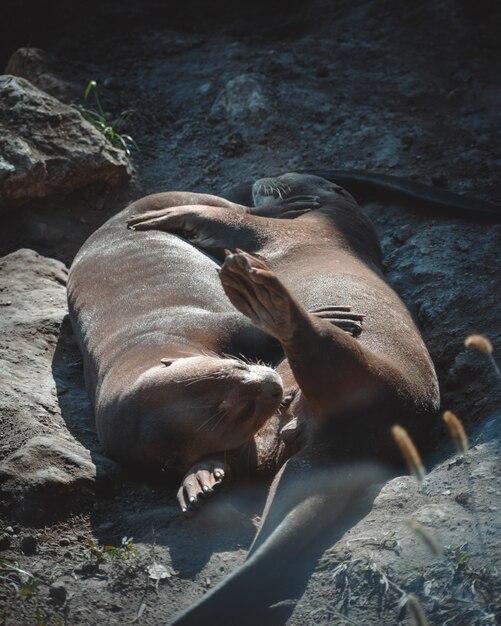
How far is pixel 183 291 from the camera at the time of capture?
193 inches

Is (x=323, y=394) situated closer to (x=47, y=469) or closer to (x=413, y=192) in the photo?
(x=47, y=469)

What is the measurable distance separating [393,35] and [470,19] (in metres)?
0.65

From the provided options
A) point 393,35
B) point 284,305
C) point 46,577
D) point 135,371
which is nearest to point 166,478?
point 135,371

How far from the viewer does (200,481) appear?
370 cm

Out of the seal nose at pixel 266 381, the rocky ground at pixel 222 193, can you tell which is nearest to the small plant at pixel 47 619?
the rocky ground at pixel 222 193

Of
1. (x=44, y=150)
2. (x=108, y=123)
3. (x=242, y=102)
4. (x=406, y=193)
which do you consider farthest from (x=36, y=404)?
(x=242, y=102)

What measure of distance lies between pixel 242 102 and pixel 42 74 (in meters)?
1.67

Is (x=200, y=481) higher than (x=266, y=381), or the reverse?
(x=266, y=381)

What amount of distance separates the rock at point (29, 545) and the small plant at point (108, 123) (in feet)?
13.0

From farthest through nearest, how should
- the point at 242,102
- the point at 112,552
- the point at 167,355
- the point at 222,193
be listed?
the point at 242,102 < the point at 222,193 < the point at 167,355 < the point at 112,552

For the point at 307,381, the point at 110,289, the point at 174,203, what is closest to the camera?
the point at 307,381

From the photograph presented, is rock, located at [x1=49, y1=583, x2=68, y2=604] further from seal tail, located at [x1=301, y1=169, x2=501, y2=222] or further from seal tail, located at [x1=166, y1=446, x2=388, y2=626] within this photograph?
seal tail, located at [x1=301, y1=169, x2=501, y2=222]

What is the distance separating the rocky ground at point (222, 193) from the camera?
3.15m

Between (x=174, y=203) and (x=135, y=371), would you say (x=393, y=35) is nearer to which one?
(x=174, y=203)
